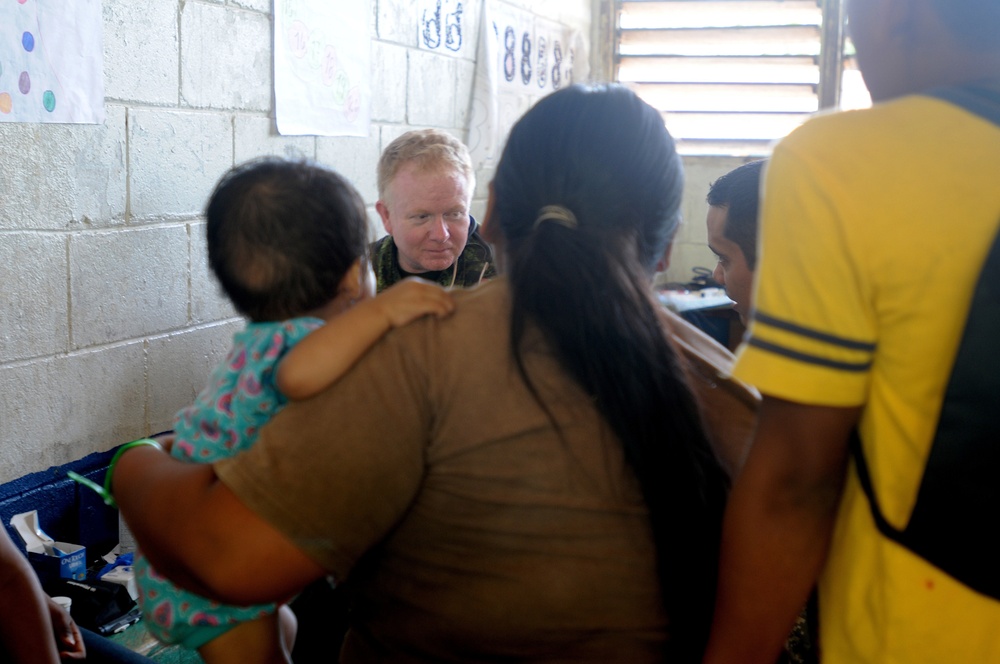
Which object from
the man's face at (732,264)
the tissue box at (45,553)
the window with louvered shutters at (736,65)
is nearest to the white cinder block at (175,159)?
the tissue box at (45,553)

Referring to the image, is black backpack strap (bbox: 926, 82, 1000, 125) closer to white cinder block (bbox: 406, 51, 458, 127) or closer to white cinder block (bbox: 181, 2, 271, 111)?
white cinder block (bbox: 181, 2, 271, 111)

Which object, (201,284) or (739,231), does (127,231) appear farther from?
(739,231)

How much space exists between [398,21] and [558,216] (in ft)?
8.53

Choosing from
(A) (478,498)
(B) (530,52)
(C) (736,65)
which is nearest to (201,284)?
(A) (478,498)

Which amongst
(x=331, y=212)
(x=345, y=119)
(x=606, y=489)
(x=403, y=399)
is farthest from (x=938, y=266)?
(x=345, y=119)

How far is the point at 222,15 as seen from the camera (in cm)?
249

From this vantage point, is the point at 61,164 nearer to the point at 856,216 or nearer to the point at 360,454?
the point at 360,454

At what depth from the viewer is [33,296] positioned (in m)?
2.01

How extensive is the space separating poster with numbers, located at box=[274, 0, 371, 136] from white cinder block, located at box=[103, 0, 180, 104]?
439 millimetres

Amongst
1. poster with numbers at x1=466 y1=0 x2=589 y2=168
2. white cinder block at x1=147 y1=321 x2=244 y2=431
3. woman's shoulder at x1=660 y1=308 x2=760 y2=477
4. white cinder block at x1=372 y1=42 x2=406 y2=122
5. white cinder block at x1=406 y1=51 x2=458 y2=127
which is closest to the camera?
woman's shoulder at x1=660 y1=308 x2=760 y2=477

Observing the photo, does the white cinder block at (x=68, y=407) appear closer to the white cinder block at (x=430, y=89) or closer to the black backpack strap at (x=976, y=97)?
the white cinder block at (x=430, y=89)

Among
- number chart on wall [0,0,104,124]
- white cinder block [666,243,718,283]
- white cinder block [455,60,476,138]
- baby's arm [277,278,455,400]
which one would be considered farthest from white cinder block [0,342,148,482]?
white cinder block [666,243,718,283]

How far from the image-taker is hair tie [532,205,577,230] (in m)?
1.00

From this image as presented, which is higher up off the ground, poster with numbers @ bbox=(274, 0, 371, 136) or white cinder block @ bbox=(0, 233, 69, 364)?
poster with numbers @ bbox=(274, 0, 371, 136)
